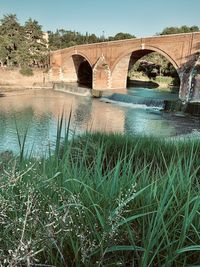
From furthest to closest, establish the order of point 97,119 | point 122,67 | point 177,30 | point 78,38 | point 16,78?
point 78,38, point 177,30, point 16,78, point 122,67, point 97,119

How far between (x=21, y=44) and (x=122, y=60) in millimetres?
14276

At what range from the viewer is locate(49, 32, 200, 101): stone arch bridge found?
26156mm

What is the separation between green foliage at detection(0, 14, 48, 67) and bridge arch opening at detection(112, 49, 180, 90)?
40.5ft

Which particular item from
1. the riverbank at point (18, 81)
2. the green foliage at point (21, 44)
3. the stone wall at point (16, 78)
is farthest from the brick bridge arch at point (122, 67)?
the green foliage at point (21, 44)

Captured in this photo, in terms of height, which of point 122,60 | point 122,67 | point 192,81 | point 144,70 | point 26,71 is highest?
point 122,60

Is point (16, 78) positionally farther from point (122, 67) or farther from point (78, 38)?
point (78, 38)

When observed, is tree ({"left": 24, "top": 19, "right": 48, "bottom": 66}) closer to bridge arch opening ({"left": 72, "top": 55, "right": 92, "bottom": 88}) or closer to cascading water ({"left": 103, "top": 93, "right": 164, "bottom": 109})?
bridge arch opening ({"left": 72, "top": 55, "right": 92, "bottom": 88})

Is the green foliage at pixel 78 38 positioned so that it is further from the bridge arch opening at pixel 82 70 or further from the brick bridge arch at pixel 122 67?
the brick bridge arch at pixel 122 67

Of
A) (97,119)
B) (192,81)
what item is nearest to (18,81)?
(192,81)

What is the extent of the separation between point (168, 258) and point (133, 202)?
0.50 metres

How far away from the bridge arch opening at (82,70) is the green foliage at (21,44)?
4583mm

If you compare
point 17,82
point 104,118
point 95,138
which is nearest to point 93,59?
point 17,82

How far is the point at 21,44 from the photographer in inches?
1592

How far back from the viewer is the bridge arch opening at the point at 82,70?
151 ft
